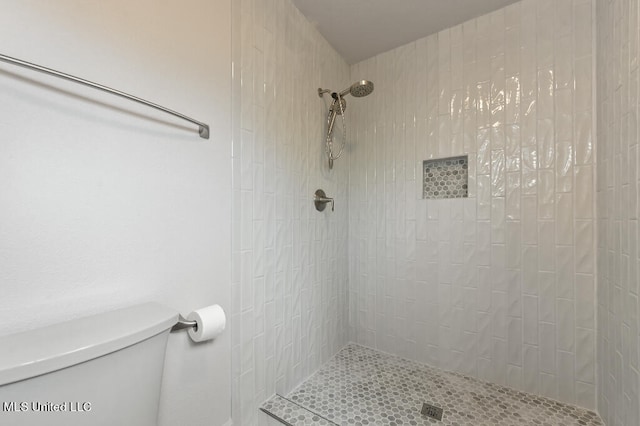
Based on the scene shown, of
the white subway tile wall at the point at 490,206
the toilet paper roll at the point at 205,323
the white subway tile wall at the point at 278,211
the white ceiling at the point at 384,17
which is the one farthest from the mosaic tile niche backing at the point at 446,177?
the toilet paper roll at the point at 205,323

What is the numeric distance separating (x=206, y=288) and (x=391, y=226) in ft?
3.85

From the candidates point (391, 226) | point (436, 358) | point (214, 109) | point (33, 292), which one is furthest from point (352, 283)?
point (33, 292)

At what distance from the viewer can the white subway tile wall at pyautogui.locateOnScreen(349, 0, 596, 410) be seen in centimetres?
122

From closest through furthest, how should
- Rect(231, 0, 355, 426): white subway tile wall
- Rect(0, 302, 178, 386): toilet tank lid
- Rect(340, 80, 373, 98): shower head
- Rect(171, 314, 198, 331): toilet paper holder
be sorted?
Rect(0, 302, 178, 386): toilet tank lid
Rect(171, 314, 198, 331): toilet paper holder
Rect(231, 0, 355, 426): white subway tile wall
Rect(340, 80, 373, 98): shower head

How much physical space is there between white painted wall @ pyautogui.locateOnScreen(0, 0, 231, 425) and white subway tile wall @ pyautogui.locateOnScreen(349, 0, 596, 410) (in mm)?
1060

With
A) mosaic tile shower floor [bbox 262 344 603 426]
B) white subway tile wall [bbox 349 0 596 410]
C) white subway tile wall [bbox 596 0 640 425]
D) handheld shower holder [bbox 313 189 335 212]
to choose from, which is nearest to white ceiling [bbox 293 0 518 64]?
white subway tile wall [bbox 349 0 596 410]

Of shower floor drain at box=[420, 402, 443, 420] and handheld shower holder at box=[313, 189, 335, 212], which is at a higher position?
handheld shower holder at box=[313, 189, 335, 212]

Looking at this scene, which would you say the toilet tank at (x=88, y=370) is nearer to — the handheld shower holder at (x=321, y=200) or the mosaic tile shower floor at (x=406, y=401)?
the mosaic tile shower floor at (x=406, y=401)

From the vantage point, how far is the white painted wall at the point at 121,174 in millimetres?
571

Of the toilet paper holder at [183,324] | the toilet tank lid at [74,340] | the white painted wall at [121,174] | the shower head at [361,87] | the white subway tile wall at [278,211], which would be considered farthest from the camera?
the shower head at [361,87]

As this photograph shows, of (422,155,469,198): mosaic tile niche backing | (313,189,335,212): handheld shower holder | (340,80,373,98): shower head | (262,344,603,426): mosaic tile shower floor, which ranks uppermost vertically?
(340,80,373,98): shower head

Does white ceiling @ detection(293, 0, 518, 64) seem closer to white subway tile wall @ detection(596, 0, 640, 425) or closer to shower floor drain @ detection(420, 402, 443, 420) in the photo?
white subway tile wall @ detection(596, 0, 640, 425)

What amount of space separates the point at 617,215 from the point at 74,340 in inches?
68.7

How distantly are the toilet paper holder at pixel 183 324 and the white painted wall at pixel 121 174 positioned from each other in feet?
0.19
